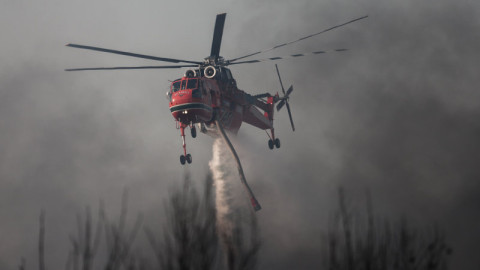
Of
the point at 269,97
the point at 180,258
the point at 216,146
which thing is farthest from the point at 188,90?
the point at 180,258

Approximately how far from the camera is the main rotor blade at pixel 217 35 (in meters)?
43.2

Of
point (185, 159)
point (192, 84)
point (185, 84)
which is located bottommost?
point (185, 159)

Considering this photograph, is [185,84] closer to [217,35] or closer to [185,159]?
[217,35]

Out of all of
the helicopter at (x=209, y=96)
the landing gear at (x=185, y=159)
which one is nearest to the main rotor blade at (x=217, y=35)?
the helicopter at (x=209, y=96)

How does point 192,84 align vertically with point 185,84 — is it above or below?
below

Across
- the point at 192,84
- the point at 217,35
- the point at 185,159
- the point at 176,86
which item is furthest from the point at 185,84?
the point at 185,159

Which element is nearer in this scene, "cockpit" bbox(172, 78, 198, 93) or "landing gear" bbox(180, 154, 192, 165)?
"cockpit" bbox(172, 78, 198, 93)

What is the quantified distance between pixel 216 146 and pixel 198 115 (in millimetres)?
7566

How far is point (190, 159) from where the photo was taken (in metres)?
43.5

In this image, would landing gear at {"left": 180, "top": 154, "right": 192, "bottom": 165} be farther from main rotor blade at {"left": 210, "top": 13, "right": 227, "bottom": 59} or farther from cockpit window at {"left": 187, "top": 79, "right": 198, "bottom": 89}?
main rotor blade at {"left": 210, "top": 13, "right": 227, "bottom": 59}

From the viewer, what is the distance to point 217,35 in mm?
44094

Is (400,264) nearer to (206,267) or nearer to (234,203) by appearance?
(206,267)

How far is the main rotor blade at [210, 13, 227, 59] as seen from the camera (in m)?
43.2

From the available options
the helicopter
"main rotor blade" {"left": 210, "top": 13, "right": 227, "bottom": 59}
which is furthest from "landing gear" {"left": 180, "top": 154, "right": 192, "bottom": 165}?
"main rotor blade" {"left": 210, "top": 13, "right": 227, "bottom": 59}
